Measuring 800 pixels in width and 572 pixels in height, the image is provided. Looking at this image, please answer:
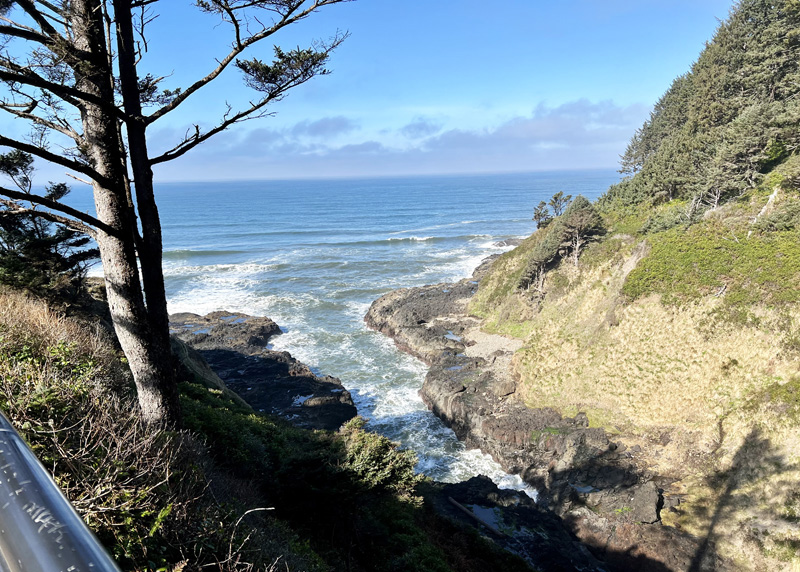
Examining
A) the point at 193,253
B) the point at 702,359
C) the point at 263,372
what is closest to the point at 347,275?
the point at 263,372

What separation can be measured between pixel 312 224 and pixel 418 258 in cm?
3969

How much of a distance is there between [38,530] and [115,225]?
424 centimetres

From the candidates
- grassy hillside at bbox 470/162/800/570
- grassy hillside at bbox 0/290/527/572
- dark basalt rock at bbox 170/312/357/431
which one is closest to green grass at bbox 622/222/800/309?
grassy hillside at bbox 470/162/800/570

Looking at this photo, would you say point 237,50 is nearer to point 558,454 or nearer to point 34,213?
point 34,213

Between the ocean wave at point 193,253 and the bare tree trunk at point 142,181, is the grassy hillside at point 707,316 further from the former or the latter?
the ocean wave at point 193,253

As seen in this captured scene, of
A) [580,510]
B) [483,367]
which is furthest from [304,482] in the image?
[483,367]

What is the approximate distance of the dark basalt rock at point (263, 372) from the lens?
23328 millimetres

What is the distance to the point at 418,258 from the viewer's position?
5997cm

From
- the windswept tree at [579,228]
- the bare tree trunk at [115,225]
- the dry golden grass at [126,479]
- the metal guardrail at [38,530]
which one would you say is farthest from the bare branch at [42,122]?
the windswept tree at [579,228]

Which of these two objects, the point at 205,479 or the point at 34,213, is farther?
the point at 205,479

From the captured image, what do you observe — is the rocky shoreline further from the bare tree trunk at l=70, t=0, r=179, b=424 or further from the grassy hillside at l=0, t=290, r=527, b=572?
the bare tree trunk at l=70, t=0, r=179, b=424

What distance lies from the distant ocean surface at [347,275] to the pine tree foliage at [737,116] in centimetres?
2168

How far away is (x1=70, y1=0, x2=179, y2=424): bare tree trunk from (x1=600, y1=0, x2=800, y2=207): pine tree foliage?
29.9 meters

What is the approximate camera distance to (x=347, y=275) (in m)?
52.3
